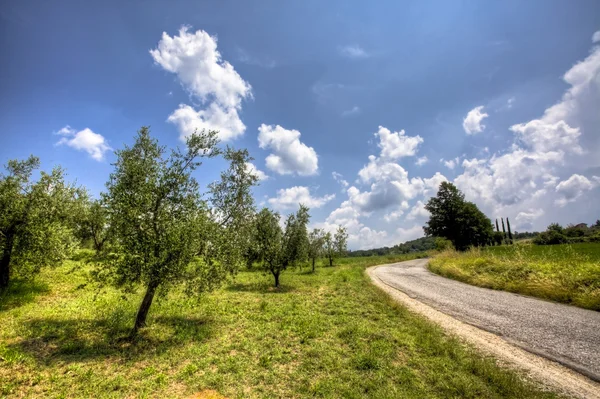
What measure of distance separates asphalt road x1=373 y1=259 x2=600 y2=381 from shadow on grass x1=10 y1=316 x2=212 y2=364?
15.4 m

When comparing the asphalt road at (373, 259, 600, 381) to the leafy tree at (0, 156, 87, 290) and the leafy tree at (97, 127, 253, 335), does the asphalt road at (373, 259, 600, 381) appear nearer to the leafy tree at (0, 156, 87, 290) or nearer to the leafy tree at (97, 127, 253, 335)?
the leafy tree at (97, 127, 253, 335)

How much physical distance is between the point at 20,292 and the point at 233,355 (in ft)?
57.3

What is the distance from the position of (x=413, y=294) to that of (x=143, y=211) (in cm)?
2263

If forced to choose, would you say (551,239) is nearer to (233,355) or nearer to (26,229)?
(233,355)

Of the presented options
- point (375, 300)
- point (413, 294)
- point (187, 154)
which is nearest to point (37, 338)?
point (187, 154)

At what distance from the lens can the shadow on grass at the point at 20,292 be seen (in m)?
15.6

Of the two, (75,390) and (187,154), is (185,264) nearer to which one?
(75,390)

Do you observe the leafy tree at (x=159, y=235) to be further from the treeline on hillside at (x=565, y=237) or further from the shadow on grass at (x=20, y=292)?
the treeline on hillside at (x=565, y=237)

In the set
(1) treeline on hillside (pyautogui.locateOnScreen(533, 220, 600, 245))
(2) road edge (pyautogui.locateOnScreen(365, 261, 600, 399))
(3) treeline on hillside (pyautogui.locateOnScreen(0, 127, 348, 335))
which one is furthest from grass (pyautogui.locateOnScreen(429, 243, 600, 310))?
(1) treeline on hillside (pyautogui.locateOnScreen(533, 220, 600, 245))

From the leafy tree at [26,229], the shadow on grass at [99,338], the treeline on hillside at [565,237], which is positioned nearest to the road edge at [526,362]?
the shadow on grass at [99,338]

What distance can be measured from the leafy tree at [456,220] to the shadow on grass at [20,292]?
88.8 m

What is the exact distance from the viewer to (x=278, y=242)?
2897cm

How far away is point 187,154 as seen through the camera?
15938 millimetres

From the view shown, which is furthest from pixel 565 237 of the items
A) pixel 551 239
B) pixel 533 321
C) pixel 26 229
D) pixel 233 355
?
pixel 26 229
